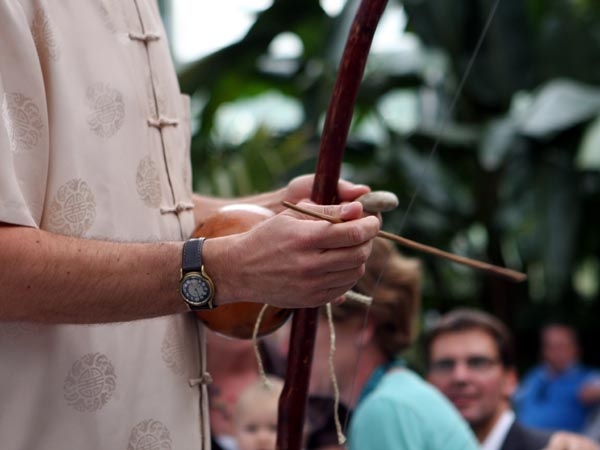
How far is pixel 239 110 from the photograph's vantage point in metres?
9.42

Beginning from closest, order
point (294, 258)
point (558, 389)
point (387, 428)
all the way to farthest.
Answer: point (294, 258)
point (387, 428)
point (558, 389)

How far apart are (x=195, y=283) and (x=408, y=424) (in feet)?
4.52

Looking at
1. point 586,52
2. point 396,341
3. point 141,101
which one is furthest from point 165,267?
point 586,52

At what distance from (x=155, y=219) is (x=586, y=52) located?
6.03 metres

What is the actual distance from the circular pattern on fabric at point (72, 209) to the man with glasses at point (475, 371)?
212 cm

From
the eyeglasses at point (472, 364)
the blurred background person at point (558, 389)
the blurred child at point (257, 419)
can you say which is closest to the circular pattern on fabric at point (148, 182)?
the blurred child at point (257, 419)

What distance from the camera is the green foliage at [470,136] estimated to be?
6.56 meters

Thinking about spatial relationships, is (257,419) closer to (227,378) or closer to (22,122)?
(227,378)

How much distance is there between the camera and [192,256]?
4.13 ft

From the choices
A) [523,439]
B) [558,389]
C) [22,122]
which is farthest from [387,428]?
[558,389]

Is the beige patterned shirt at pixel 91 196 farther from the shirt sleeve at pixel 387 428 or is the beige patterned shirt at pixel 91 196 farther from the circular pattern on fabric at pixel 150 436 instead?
the shirt sleeve at pixel 387 428

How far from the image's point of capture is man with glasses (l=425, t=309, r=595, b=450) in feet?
10.9

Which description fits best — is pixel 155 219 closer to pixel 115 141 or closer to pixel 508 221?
pixel 115 141

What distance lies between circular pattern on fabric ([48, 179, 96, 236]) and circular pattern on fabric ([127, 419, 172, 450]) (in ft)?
0.85
